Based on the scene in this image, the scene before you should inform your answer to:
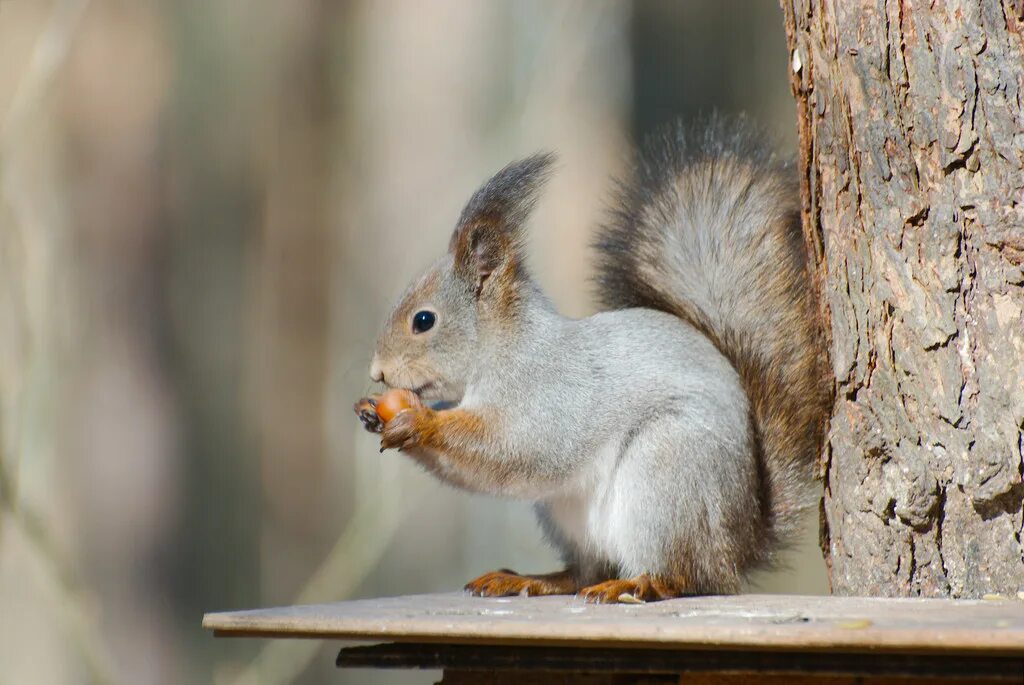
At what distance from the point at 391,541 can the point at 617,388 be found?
3.43 feet

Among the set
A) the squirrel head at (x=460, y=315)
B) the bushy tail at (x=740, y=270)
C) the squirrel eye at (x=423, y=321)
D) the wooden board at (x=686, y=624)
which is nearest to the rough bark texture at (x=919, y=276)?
the bushy tail at (x=740, y=270)

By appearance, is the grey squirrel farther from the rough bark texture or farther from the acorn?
the rough bark texture

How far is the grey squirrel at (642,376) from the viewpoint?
169 cm

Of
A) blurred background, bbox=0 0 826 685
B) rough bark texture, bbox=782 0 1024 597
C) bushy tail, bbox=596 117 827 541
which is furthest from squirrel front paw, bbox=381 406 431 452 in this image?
blurred background, bbox=0 0 826 685

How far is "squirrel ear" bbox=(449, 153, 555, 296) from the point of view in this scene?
1765 millimetres

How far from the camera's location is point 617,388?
1.78 metres

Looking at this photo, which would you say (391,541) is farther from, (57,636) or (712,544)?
(712,544)

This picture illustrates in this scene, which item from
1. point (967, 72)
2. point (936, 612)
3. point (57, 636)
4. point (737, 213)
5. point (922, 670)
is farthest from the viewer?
point (57, 636)

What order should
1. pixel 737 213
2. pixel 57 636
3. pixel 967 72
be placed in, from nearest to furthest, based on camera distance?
pixel 967 72
pixel 737 213
pixel 57 636

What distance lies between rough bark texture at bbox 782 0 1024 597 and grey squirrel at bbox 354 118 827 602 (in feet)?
0.36

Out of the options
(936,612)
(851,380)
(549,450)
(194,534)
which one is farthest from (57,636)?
(936,612)

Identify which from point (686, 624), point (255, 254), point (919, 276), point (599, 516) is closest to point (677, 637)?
point (686, 624)

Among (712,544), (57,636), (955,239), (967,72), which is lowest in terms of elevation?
(57,636)

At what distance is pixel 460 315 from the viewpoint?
1.91 metres
